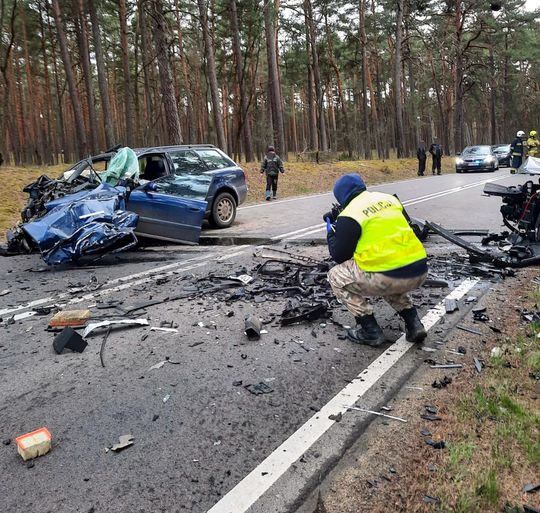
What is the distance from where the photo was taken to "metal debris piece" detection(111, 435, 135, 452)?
2525mm

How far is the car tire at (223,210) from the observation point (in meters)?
9.91

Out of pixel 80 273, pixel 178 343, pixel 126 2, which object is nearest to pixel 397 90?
pixel 126 2

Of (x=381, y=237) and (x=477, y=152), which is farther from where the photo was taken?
(x=477, y=152)

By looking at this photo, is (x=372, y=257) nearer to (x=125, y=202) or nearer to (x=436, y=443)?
(x=436, y=443)

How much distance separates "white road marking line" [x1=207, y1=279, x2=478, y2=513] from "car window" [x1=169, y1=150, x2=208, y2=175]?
254 inches

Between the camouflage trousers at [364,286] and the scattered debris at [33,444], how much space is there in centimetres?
237

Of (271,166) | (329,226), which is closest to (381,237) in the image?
(329,226)

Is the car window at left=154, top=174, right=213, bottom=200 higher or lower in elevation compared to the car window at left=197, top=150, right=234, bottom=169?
lower

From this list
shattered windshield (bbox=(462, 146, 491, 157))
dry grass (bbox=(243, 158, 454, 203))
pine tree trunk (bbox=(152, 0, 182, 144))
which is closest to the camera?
pine tree trunk (bbox=(152, 0, 182, 144))

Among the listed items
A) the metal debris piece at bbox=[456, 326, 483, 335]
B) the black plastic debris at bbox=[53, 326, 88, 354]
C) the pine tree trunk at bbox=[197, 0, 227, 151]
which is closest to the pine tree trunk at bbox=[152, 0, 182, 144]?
the pine tree trunk at bbox=[197, 0, 227, 151]

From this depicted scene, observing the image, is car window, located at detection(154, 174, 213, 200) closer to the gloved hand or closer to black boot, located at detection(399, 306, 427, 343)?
the gloved hand

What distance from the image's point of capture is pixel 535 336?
3.87 metres

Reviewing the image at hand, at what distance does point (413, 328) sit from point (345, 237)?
0.93 meters

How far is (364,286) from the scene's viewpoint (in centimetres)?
374
